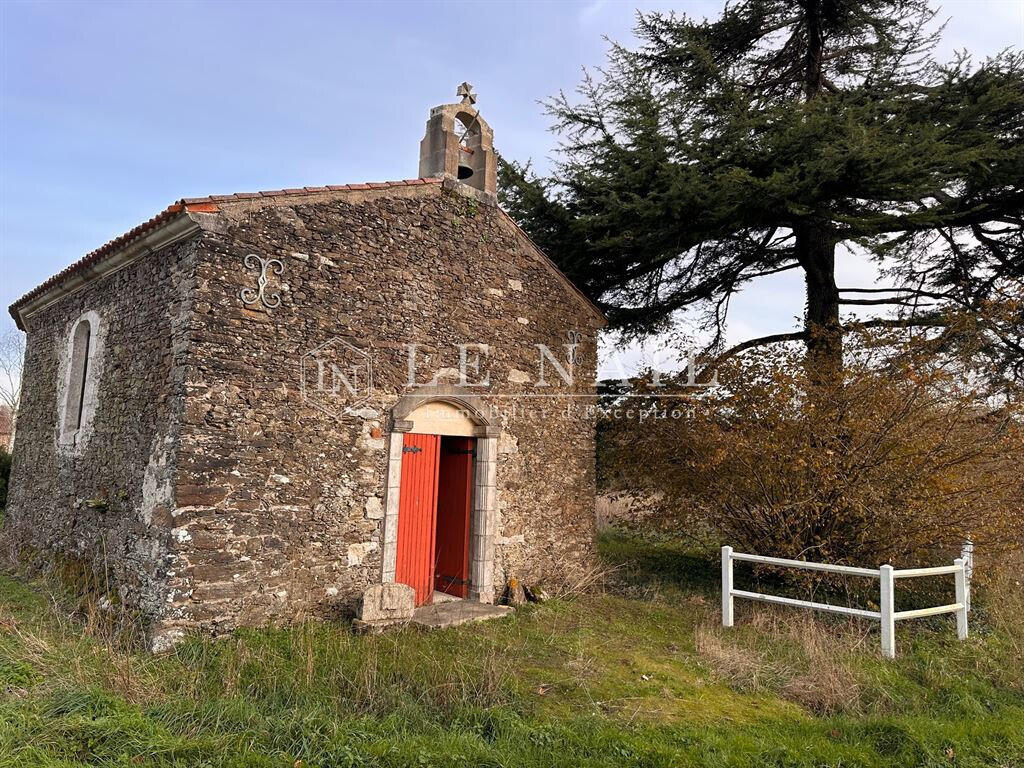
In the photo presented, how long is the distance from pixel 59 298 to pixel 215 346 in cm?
548

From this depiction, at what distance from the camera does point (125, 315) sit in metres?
8.27

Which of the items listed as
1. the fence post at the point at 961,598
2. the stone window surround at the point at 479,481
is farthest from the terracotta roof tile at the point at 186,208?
the fence post at the point at 961,598

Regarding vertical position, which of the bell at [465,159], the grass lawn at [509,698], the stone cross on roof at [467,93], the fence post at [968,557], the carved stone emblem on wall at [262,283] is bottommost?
the grass lawn at [509,698]

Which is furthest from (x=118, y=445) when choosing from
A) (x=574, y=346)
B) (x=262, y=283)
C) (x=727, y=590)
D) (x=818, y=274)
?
(x=818, y=274)

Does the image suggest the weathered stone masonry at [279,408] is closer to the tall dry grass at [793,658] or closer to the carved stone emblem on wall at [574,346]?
the carved stone emblem on wall at [574,346]

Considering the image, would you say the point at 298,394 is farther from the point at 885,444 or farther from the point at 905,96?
the point at 905,96

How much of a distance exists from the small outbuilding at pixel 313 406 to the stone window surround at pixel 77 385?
0.05 m

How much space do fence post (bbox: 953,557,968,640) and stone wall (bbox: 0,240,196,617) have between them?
8885 mm

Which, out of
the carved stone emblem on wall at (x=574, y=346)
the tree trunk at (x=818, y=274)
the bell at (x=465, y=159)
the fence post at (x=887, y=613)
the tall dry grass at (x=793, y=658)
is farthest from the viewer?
the tree trunk at (x=818, y=274)

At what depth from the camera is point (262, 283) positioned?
7.29 meters

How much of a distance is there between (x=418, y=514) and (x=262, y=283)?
3529mm

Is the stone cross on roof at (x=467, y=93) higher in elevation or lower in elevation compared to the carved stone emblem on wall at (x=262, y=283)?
higher

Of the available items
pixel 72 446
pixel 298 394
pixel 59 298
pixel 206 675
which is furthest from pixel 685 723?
pixel 59 298

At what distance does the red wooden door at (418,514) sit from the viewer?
853 cm
